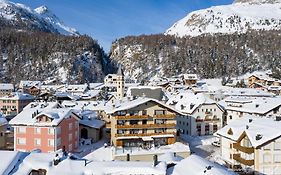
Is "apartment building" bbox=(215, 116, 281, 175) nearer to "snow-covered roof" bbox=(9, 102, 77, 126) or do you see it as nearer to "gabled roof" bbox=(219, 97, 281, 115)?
"gabled roof" bbox=(219, 97, 281, 115)

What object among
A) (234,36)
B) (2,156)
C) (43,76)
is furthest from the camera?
(234,36)

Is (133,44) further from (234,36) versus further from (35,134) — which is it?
(35,134)

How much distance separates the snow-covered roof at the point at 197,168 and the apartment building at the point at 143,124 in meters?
22.1

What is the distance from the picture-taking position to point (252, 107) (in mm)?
46500

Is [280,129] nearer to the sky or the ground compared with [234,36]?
nearer to the ground

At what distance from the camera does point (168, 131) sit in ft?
134

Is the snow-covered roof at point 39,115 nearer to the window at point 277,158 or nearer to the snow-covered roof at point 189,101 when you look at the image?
the snow-covered roof at point 189,101

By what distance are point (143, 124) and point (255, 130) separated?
14.1 metres

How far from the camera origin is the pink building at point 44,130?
1471 inches

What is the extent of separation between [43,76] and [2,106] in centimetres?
6950

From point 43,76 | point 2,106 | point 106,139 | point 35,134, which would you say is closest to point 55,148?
point 35,134

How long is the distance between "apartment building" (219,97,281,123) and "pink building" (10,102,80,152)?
20.8 meters

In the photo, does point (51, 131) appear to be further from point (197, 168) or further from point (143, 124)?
point (197, 168)

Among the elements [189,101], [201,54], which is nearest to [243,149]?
[189,101]
